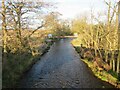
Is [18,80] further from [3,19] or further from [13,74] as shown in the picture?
[3,19]

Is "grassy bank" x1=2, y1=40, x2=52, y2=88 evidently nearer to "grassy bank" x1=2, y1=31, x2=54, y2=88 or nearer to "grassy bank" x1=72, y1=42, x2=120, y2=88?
"grassy bank" x1=2, y1=31, x2=54, y2=88

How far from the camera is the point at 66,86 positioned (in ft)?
54.0

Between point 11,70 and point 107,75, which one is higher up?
point 11,70

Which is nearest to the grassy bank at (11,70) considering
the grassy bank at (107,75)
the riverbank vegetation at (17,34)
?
the riverbank vegetation at (17,34)

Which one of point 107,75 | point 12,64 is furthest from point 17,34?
point 107,75

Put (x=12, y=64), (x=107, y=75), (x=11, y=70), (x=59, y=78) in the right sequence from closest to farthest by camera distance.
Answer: (x=11, y=70) → (x=107, y=75) → (x=12, y=64) → (x=59, y=78)

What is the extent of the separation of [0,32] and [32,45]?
325 inches

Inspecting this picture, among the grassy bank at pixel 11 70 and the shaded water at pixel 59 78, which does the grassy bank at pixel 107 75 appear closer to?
the shaded water at pixel 59 78

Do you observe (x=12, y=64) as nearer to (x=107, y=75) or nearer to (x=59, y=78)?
(x=59, y=78)

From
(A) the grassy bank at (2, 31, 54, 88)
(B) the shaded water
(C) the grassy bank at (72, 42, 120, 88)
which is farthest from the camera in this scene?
(B) the shaded water

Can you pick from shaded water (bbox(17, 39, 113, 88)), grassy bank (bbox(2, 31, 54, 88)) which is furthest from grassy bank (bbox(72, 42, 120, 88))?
grassy bank (bbox(2, 31, 54, 88))

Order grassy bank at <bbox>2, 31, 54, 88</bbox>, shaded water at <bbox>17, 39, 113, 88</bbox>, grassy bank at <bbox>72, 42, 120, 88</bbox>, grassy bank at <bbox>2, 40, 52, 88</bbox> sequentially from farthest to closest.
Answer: shaded water at <bbox>17, 39, 113, 88</bbox> → grassy bank at <bbox>72, 42, 120, 88</bbox> → grassy bank at <bbox>2, 31, 54, 88</bbox> → grassy bank at <bbox>2, 40, 52, 88</bbox>

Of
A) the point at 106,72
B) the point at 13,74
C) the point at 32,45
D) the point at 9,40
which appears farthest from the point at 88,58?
the point at 13,74

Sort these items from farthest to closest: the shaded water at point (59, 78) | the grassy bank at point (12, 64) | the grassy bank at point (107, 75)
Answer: the shaded water at point (59, 78)
the grassy bank at point (107, 75)
the grassy bank at point (12, 64)
